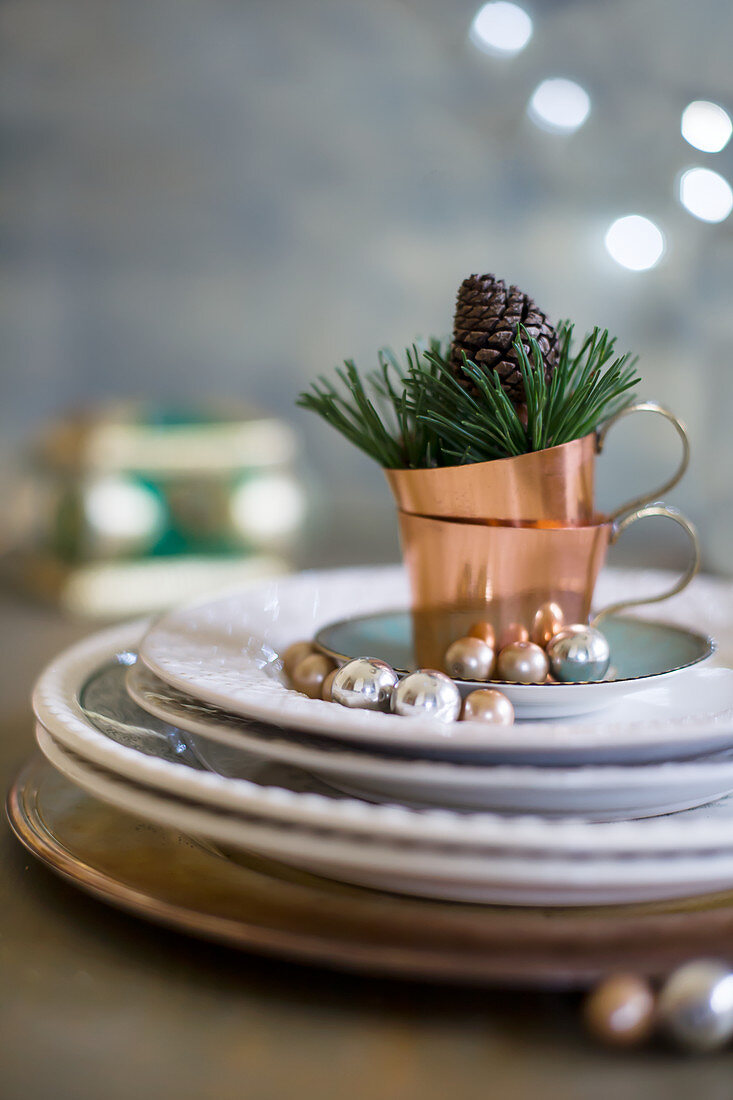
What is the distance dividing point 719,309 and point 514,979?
700mm

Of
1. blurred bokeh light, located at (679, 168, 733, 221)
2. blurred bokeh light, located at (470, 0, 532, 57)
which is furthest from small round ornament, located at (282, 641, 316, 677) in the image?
Result: blurred bokeh light, located at (470, 0, 532, 57)

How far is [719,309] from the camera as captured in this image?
2.63 ft

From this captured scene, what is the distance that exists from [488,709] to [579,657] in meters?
0.05

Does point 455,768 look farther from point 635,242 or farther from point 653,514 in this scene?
point 635,242

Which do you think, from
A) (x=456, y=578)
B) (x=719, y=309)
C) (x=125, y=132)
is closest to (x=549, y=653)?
(x=456, y=578)

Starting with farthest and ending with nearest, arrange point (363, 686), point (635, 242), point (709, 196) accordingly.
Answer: point (635, 242), point (709, 196), point (363, 686)

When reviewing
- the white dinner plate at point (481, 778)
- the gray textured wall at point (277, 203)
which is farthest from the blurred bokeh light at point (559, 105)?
the white dinner plate at point (481, 778)

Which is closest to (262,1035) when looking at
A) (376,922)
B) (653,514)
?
(376,922)

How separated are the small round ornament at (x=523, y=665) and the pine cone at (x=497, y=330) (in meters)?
0.09

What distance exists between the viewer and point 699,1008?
21 centimetres

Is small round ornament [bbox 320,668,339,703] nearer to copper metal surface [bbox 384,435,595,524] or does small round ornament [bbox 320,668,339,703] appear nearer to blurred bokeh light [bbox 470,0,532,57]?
copper metal surface [bbox 384,435,595,524]

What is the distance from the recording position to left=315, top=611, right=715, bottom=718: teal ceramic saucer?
0.31 metres

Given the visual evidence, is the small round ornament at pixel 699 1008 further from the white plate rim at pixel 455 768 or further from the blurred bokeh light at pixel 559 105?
the blurred bokeh light at pixel 559 105

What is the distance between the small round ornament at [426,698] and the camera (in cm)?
29
